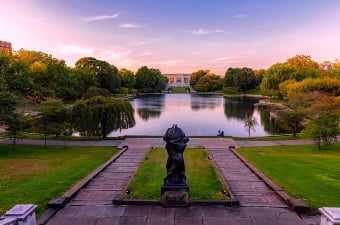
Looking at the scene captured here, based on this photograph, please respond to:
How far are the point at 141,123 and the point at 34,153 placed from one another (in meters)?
19.7

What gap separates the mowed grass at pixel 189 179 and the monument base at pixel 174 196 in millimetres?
531

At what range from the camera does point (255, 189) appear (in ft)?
35.3

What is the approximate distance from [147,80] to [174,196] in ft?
333

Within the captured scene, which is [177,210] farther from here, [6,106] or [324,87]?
[324,87]

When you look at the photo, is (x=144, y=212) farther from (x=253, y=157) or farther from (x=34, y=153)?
(x=34, y=153)

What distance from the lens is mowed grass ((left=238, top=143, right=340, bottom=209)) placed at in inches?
390

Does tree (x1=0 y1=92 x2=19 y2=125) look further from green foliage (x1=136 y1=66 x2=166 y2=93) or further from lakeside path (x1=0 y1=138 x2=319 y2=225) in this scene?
green foliage (x1=136 y1=66 x2=166 y2=93)

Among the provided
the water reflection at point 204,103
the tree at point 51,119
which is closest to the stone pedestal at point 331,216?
the tree at point 51,119

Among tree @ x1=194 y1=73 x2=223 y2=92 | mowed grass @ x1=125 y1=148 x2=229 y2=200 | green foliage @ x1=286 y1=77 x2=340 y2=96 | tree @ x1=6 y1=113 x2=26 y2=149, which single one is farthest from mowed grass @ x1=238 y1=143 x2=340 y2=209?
tree @ x1=194 y1=73 x2=223 y2=92

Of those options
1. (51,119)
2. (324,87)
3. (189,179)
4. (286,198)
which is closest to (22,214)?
(189,179)

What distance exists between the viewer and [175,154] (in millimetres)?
9164

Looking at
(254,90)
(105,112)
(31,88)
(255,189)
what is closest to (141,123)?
(105,112)

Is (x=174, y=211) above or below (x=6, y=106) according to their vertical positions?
below

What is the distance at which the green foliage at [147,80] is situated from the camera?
108375 millimetres
